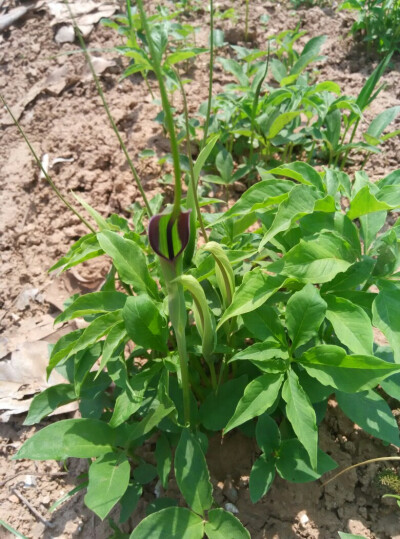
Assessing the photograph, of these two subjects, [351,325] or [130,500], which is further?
[130,500]

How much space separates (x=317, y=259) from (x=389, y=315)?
0.23 metres

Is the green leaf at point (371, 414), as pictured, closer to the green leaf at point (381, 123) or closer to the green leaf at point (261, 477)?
the green leaf at point (261, 477)

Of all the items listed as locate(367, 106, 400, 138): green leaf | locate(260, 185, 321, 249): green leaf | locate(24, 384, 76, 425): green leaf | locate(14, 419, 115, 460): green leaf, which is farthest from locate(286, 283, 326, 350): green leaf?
locate(367, 106, 400, 138): green leaf

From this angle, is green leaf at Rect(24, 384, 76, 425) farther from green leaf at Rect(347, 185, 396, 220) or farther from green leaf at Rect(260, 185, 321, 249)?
green leaf at Rect(347, 185, 396, 220)

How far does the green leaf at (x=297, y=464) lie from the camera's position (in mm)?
1330

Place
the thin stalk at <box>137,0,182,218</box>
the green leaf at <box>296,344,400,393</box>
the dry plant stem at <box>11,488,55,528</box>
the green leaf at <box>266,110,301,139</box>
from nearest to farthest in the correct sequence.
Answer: the thin stalk at <box>137,0,182,218</box> < the green leaf at <box>296,344,400,393</box> < the dry plant stem at <box>11,488,55,528</box> < the green leaf at <box>266,110,301,139</box>

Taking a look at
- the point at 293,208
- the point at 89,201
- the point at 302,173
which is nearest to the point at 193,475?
the point at 293,208

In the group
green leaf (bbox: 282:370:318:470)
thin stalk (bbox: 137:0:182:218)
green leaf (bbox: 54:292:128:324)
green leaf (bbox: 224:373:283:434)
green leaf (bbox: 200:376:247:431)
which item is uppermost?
thin stalk (bbox: 137:0:182:218)

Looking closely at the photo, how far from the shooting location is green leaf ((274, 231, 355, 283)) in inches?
48.7

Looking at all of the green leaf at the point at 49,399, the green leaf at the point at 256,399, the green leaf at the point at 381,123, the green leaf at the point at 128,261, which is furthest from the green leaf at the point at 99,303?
the green leaf at the point at 381,123

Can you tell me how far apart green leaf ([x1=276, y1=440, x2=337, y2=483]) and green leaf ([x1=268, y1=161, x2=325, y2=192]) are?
0.78 m

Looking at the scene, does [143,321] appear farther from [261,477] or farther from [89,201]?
[89,201]

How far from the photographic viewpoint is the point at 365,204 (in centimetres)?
127

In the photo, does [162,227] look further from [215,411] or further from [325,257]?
[215,411]
